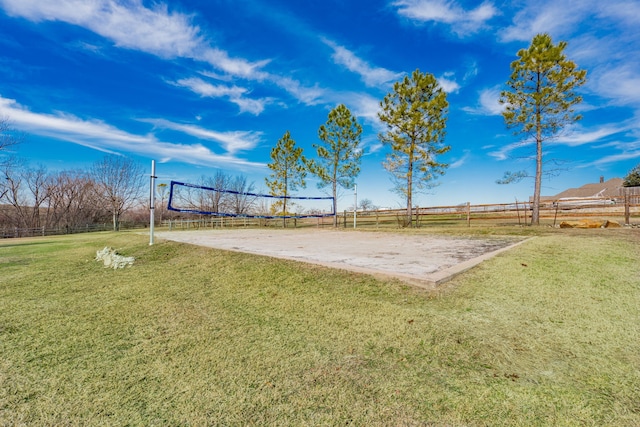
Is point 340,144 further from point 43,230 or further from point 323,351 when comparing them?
point 43,230

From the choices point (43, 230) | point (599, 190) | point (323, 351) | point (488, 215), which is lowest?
point (43, 230)

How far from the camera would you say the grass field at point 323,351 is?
50.9 inches

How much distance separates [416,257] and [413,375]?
9.35ft

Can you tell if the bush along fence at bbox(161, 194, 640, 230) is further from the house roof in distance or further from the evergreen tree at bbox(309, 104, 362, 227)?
the house roof in distance

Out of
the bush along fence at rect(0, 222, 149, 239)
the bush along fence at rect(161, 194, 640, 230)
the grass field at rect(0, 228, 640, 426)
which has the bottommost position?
the bush along fence at rect(0, 222, 149, 239)

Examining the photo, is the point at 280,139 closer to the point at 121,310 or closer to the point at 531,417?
the point at 121,310

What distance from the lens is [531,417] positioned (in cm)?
125

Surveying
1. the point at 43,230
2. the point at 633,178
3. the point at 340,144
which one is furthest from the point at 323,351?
the point at 633,178

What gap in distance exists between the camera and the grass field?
4.24 ft

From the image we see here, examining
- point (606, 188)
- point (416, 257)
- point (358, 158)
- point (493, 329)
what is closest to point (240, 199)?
point (358, 158)

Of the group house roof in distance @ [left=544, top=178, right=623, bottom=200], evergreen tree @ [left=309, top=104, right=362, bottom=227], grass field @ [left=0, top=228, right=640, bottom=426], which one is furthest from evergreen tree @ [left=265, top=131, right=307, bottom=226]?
house roof in distance @ [left=544, top=178, right=623, bottom=200]

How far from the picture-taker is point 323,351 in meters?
1.80

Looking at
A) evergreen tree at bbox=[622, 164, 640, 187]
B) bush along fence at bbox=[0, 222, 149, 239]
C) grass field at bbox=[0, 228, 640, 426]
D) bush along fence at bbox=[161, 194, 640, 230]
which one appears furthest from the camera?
evergreen tree at bbox=[622, 164, 640, 187]

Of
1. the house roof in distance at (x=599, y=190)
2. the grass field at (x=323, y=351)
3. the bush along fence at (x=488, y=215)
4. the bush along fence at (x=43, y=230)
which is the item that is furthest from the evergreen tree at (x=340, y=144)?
the house roof in distance at (x=599, y=190)
